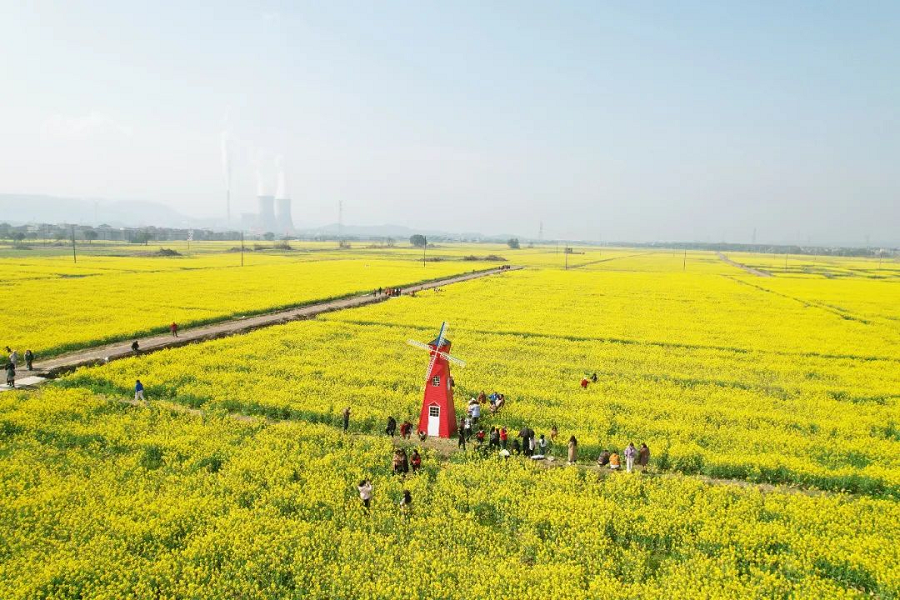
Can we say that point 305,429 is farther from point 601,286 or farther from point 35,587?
point 601,286

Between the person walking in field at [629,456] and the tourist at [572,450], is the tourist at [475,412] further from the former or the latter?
the person walking in field at [629,456]

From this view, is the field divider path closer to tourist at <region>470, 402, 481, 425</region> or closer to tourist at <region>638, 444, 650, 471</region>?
tourist at <region>470, 402, 481, 425</region>

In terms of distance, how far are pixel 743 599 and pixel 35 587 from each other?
14.6 metres

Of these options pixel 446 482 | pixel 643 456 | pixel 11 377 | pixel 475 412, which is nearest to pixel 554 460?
pixel 643 456

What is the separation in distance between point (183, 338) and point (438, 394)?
22066mm

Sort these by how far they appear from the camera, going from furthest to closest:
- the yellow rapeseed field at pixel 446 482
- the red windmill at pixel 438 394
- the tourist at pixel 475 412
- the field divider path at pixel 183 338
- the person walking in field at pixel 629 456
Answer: the field divider path at pixel 183 338 → the tourist at pixel 475 412 → the red windmill at pixel 438 394 → the person walking in field at pixel 629 456 → the yellow rapeseed field at pixel 446 482

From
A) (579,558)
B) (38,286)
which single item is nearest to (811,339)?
(579,558)

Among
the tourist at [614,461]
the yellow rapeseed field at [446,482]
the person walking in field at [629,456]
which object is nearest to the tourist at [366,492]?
the yellow rapeseed field at [446,482]

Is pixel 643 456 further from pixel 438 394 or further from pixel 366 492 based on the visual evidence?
pixel 366 492

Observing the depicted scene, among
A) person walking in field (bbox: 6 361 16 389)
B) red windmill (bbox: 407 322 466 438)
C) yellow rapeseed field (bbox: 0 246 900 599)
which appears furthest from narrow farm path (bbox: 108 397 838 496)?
person walking in field (bbox: 6 361 16 389)

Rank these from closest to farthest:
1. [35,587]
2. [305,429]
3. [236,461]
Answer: [35,587], [236,461], [305,429]

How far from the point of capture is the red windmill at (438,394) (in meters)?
18.8

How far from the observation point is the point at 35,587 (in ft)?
35.1

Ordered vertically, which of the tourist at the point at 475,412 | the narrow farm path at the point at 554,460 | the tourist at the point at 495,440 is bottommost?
→ the narrow farm path at the point at 554,460
